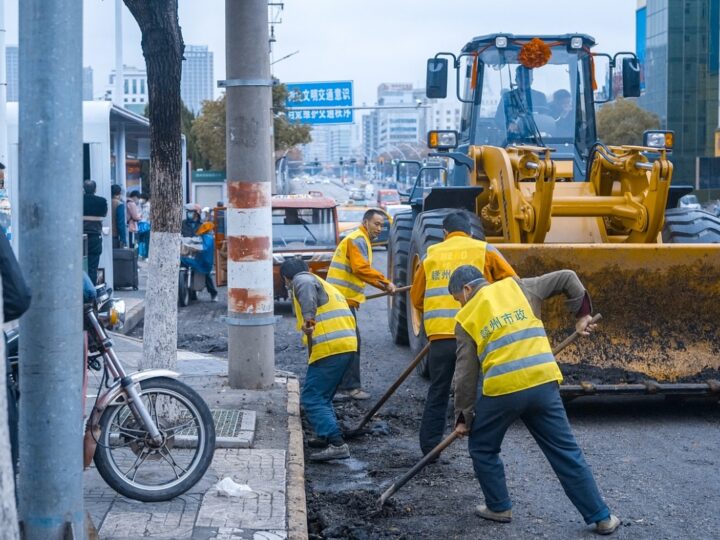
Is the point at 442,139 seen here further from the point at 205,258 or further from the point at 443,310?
the point at 205,258

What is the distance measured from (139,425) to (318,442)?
2266 mm

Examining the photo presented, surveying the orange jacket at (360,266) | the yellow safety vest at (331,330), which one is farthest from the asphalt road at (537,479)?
the orange jacket at (360,266)

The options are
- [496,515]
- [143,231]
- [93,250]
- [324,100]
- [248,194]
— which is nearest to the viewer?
[496,515]

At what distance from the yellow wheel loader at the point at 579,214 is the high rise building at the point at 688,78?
5454 cm

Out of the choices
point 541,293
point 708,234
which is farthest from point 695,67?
point 541,293

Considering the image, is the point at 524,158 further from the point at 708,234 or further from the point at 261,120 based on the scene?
the point at 261,120

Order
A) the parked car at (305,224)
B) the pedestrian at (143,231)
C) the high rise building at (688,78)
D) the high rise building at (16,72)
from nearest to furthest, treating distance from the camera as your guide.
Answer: the high rise building at (16,72) < the parked car at (305,224) < the pedestrian at (143,231) < the high rise building at (688,78)

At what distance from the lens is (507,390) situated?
6062 mm

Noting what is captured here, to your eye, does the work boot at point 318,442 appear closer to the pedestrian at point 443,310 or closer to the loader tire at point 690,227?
the pedestrian at point 443,310

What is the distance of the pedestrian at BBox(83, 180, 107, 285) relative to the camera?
1582 centimetres

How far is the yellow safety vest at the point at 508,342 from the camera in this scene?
19.8 feet

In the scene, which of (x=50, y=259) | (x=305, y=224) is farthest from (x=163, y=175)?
(x=305, y=224)

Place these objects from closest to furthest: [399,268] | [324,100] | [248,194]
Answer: [248,194] < [399,268] < [324,100]

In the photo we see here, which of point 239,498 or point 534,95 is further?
point 534,95
